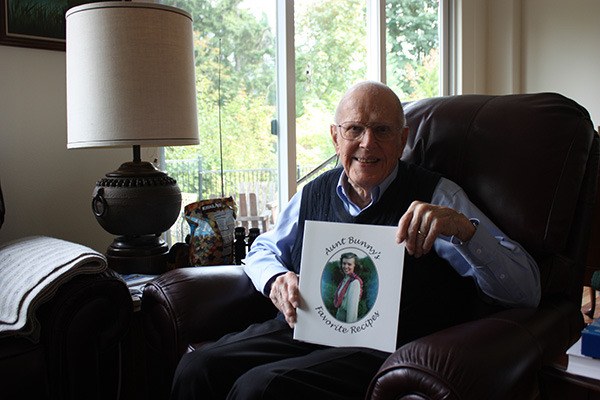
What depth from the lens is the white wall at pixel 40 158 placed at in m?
1.98

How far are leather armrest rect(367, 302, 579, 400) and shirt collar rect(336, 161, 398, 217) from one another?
412mm

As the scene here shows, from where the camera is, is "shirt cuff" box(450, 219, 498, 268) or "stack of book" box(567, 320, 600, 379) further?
"shirt cuff" box(450, 219, 498, 268)

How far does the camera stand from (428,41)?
399 cm

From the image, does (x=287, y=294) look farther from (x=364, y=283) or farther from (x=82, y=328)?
(x=82, y=328)

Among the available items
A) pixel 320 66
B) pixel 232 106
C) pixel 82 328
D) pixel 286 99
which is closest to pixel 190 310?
pixel 82 328

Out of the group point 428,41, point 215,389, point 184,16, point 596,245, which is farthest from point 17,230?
point 428,41

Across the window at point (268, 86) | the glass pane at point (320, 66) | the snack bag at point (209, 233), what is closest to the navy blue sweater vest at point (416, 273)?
Result: the snack bag at point (209, 233)

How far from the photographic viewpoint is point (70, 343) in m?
1.41

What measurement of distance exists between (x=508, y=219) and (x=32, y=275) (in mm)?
1159

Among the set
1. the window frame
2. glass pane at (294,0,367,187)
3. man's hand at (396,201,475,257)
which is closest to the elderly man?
man's hand at (396,201,475,257)

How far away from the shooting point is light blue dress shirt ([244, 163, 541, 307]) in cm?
122

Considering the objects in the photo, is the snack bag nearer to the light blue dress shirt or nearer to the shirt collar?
the light blue dress shirt

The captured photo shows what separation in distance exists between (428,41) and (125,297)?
123 inches

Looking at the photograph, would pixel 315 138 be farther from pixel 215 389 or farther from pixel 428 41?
pixel 215 389
